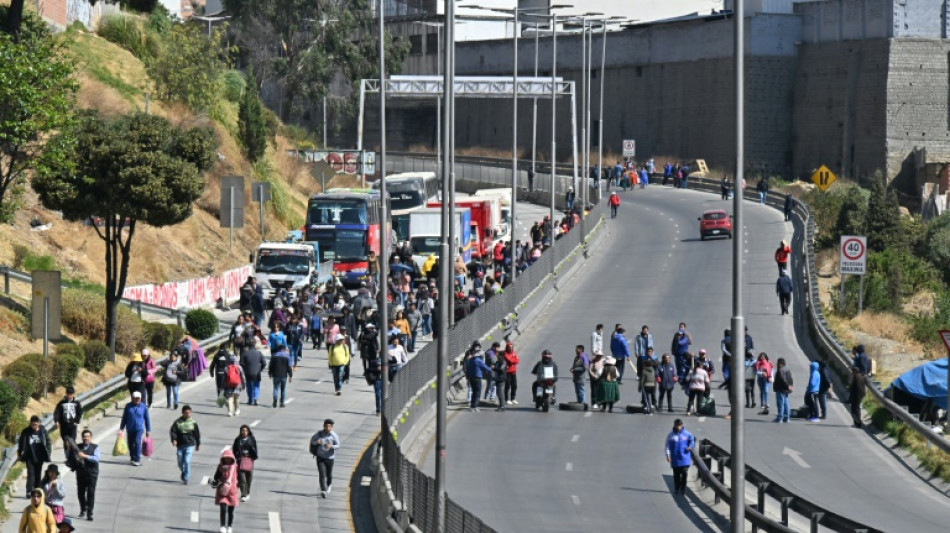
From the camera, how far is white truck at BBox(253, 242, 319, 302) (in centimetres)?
5134

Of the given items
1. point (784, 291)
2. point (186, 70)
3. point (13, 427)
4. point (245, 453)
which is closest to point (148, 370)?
point (13, 427)

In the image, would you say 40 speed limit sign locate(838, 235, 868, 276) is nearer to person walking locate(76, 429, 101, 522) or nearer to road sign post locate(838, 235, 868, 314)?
road sign post locate(838, 235, 868, 314)

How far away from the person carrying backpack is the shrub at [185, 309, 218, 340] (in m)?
8.95

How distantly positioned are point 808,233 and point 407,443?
32892mm

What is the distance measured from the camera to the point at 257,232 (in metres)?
65.1

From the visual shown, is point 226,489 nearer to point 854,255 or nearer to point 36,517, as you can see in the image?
point 36,517

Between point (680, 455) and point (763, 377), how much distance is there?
848cm

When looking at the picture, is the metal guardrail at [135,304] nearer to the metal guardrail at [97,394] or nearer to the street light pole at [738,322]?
the metal guardrail at [97,394]

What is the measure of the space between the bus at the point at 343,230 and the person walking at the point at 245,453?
31.7 m

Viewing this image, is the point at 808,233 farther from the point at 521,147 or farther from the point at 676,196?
the point at 521,147

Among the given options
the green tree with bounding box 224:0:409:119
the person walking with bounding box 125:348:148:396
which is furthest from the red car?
the person walking with bounding box 125:348:148:396

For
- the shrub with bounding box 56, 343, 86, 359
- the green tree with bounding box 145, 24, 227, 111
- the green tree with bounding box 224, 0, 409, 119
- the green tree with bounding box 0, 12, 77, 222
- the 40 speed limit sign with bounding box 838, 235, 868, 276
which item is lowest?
the shrub with bounding box 56, 343, 86, 359

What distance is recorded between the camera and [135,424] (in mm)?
27609

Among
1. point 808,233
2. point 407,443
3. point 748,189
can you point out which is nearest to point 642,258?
point 808,233
